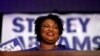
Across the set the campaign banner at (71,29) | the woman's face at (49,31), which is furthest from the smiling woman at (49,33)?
the campaign banner at (71,29)

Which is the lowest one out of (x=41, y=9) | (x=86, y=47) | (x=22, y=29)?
(x=86, y=47)

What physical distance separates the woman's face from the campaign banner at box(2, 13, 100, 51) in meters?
1.57

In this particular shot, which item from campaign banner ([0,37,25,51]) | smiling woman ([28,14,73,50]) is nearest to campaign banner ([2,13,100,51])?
campaign banner ([0,37,25,51])

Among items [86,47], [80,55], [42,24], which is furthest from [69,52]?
[86,47]

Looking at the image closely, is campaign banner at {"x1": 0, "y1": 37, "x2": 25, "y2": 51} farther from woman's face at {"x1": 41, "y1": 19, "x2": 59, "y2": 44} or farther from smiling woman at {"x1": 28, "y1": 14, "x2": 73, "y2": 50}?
woman's face at {"x1": 41, "y1": 19, "x2": 59, "y2": 44}

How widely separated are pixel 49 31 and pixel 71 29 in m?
1.73

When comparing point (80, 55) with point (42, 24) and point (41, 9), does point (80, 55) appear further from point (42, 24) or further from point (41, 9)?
point (41, 9)

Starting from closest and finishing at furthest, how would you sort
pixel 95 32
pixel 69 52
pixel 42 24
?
pixel 69 52
pixel 42 24
pixel 95 32

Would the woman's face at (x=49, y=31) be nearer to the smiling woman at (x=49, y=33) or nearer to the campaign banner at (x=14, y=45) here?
the smiling woman at (x=49, y=33)

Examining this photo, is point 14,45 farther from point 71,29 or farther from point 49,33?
point 49,33

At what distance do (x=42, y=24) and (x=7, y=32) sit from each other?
1678 mm

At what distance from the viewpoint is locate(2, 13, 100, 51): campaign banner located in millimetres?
4727

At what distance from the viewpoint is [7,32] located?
4.79 meters

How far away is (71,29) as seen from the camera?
15.5 feet
